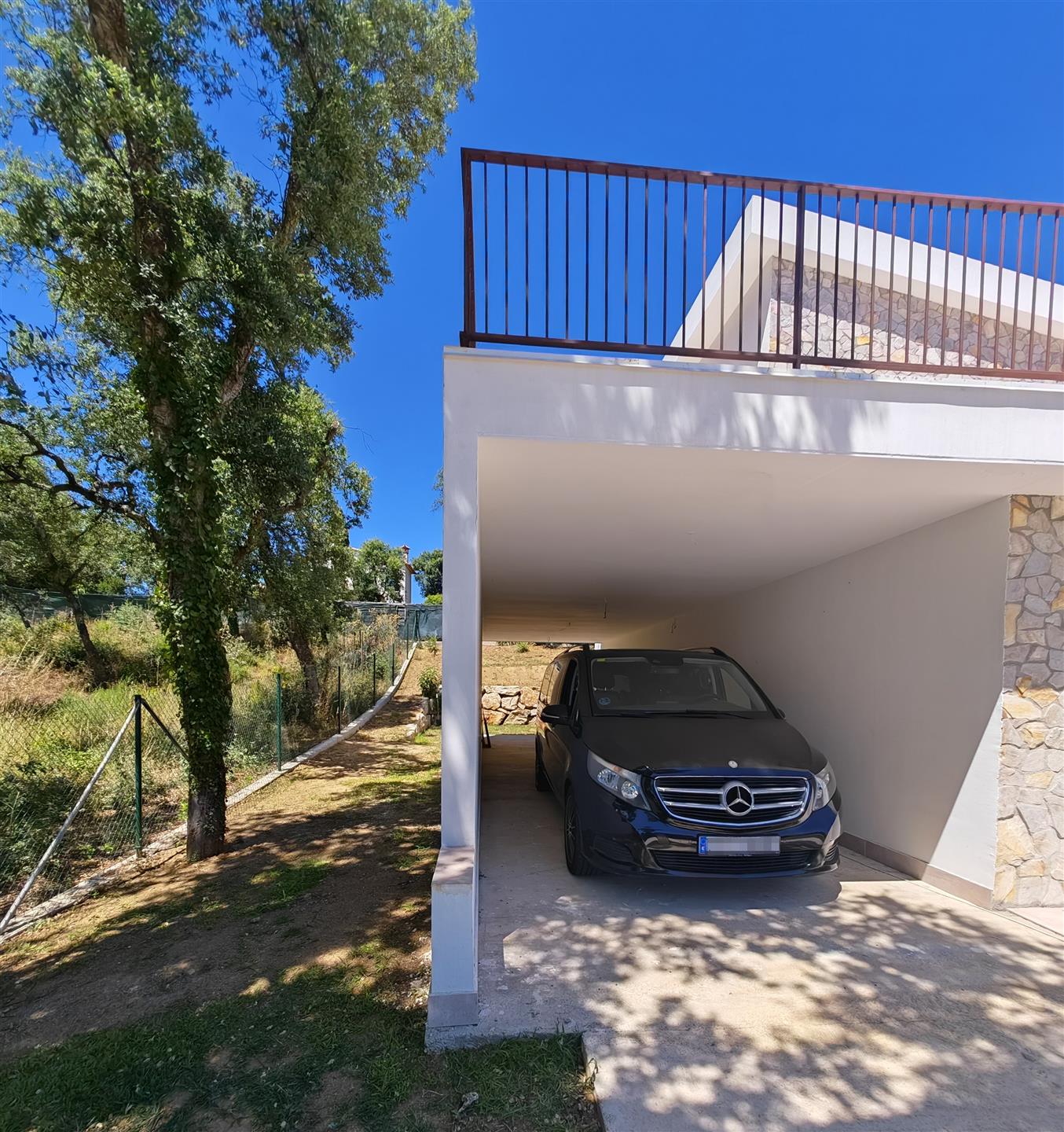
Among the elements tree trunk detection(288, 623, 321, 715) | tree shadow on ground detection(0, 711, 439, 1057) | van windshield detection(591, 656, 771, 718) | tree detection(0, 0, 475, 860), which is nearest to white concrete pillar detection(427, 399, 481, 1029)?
tree shadow on ground detection(0, 711, 439, 1057)

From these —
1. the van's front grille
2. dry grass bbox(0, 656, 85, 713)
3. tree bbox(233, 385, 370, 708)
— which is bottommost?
dry grass bbox(0, 656, 85, 713)

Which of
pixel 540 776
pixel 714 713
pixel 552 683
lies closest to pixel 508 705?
pixel 540 776

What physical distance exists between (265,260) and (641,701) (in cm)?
513

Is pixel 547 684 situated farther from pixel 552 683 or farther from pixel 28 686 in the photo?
pixel 28 686

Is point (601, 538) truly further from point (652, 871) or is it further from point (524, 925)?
point (524, 925)

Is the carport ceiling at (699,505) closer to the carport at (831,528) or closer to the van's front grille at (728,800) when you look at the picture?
the carport at (831,528)

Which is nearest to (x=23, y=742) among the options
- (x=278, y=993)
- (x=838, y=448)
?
(x=278, y=993)

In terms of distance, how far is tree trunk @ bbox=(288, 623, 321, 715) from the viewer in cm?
1129

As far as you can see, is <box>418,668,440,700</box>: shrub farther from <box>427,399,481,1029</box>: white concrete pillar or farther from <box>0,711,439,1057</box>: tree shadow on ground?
<box>427,399,481,1029</box>: white concrete pillar

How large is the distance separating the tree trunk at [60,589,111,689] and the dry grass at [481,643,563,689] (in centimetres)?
873

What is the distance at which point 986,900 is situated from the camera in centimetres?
382

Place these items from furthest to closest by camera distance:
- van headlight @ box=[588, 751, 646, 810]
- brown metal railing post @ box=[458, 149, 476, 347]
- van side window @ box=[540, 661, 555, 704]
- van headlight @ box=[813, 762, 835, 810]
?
van side window @ box=[540, 661, 555, 704]
van headlight @ box=[813, 762, 835, 810]
van headlight @ box=[588, 751, 646, 810]
brown metal railing post @ box=[458, 149, 476, 347]

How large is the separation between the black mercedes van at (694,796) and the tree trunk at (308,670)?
26.2 feet

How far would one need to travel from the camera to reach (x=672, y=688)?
17.2 feet
